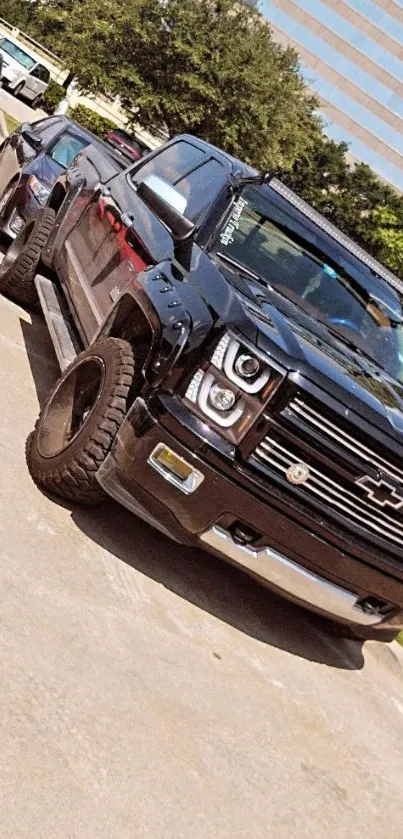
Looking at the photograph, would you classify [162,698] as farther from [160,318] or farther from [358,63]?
[358,63]

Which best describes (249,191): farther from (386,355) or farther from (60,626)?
(60,626)

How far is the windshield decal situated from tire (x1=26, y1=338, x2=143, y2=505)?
0.78 meters

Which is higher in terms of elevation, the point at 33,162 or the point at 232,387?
the point at 232,387

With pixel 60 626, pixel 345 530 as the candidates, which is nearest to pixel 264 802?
pixel 60 626

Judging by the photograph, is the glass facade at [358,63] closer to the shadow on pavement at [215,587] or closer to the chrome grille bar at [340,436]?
the shadow on pavement at [215,587]

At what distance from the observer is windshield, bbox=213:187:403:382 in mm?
4605

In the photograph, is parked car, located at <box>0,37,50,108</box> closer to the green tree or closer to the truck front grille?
the green tree

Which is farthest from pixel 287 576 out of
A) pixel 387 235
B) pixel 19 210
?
pixel 387 235

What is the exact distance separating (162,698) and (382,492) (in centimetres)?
123

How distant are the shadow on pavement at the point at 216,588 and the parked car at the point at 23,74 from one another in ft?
90.3

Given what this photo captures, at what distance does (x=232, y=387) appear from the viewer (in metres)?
3.68

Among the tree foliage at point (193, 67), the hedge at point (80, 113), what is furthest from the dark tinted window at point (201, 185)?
the hedge at point (80, 113)

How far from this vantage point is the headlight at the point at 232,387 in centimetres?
364

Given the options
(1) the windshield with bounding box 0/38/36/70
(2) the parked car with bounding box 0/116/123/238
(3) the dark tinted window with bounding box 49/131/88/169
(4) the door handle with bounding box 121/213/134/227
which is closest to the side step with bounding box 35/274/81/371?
(4) the door handle with bounding box 121/213/134/227
